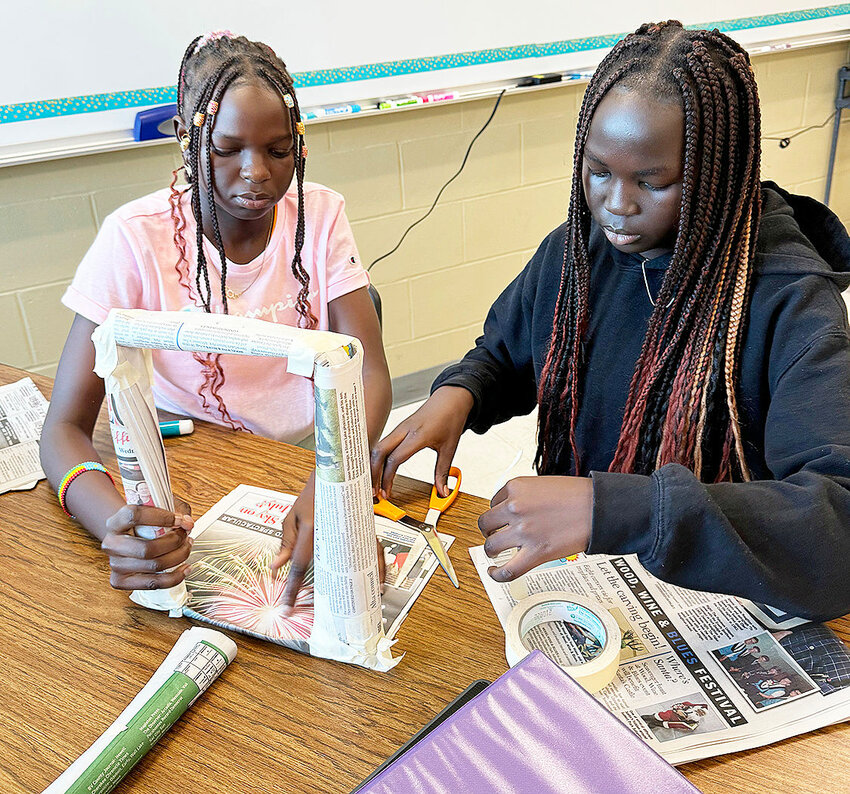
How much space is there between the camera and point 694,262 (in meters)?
0.95

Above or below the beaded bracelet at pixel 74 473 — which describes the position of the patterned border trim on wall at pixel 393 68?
above

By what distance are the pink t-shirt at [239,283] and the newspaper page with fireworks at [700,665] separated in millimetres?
651

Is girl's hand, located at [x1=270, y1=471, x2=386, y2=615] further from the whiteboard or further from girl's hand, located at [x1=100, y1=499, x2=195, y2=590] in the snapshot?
the whiteboard

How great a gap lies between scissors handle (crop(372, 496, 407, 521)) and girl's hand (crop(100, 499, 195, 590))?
0.77ft

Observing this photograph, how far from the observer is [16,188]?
198 centimetres

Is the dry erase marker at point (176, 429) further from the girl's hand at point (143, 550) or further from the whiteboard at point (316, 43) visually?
the whiteboard at point (316, 43)

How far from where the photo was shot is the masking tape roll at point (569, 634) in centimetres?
73

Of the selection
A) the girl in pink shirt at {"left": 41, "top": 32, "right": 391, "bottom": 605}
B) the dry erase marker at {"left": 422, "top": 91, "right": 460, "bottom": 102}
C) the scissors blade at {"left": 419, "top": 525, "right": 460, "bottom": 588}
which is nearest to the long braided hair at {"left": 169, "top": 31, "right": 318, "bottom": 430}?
the girl in pink shirt at {"left": 41, "top": 32, "right": 391, "bottom": 605}

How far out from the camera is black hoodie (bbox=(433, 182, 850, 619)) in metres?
0.75

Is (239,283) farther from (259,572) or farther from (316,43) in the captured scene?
(316,43)

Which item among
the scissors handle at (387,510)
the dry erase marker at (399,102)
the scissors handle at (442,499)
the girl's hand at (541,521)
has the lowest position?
the scissors handle at (387,510)

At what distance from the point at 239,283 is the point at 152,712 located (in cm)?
77

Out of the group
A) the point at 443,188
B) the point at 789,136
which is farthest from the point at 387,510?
the point at 789,136

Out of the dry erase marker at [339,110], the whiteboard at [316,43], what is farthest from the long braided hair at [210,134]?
the dry erase marker at [339,110]
